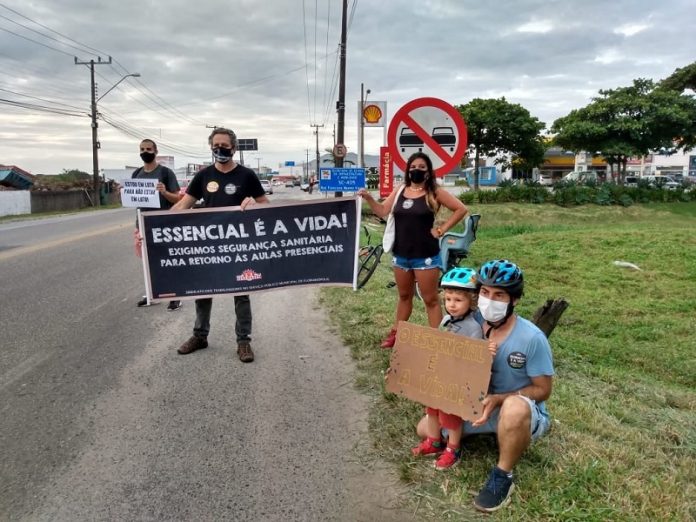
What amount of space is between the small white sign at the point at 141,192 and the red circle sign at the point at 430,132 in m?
2.88

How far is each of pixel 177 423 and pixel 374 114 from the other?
10114mm

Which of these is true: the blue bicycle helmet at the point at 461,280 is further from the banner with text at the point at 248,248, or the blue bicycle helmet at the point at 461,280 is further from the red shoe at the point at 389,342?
the red shoe at the point at 389,342

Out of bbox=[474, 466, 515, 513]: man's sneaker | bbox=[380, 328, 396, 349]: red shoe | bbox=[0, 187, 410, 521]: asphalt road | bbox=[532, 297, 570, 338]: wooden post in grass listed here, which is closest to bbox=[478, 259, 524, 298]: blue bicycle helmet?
bbox=[474, 466, 515, 513]: man's sneaker

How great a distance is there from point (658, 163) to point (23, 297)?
3745 inches

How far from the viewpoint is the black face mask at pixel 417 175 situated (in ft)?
14.5

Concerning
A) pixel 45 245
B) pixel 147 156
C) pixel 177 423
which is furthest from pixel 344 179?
pixel 177 423

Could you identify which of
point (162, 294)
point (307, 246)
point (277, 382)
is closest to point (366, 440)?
point (277, 382)

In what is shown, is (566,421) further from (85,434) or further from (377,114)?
(377,114)

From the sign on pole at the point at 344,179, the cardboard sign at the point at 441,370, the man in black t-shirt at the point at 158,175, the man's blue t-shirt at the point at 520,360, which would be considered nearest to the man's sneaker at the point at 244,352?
the man in black t-shirt at the point at 158,175

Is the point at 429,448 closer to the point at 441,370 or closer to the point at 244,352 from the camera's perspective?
the point at 441,370

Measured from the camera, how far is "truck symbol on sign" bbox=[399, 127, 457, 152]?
208 inches

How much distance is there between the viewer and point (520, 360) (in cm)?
274

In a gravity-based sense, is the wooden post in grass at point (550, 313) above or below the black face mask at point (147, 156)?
below

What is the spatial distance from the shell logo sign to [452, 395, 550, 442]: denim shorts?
10.2 metres
